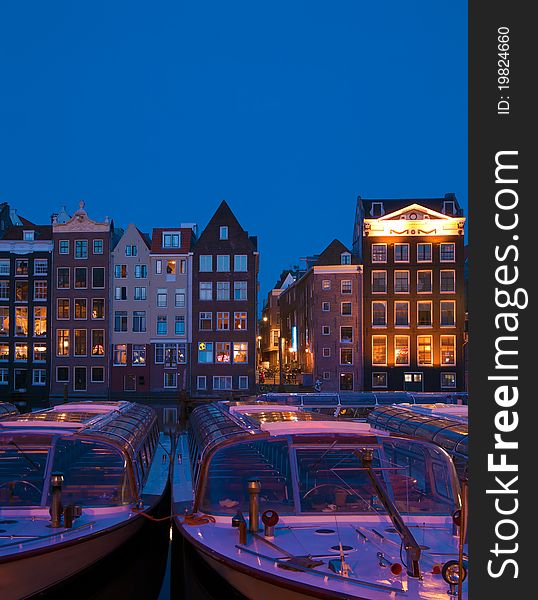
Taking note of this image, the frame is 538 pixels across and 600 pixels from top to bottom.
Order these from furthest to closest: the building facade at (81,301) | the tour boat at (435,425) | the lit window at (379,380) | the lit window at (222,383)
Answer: the building facade at (81,301) → the lit window at (222,383) → the lit window at (379,380) → the tour boat at (435,425)

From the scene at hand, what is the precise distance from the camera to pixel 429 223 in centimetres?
5925

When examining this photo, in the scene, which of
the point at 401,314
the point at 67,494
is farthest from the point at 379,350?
the point at 67,494

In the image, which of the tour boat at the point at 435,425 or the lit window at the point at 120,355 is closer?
the tour boat at the point at 435,425

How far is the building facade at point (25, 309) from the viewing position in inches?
2415

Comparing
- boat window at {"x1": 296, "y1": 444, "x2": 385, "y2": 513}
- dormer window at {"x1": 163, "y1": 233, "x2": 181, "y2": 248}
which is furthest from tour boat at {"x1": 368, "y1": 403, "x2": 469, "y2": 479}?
dormer window at {"x1": 163, "y1": 233, "x2": 181, "y2": 248}

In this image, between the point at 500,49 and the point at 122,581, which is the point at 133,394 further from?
the point at 500,49

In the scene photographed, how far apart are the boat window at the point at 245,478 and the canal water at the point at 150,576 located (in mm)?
1052

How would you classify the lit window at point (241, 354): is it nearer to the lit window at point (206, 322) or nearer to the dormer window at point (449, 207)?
the lit window at point (206, 322)

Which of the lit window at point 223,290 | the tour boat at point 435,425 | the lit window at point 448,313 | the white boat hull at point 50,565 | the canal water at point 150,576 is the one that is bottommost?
the canal water at point 150,576

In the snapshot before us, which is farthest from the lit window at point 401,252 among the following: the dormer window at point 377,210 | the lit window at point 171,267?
the lit window at point 171,267

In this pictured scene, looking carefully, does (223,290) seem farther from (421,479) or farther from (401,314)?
(421,479)

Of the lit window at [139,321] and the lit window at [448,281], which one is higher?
the lit window at [448,281]

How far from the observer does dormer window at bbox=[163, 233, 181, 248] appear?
204 feet

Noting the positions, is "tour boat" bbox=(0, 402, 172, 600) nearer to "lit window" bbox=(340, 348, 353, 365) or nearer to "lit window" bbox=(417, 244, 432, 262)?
"lit window" bbox=(340, 348, 353, 365)
